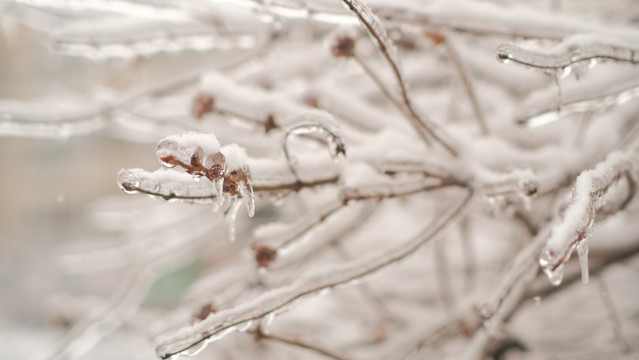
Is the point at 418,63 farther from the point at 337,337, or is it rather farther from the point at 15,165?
the point at 15,165

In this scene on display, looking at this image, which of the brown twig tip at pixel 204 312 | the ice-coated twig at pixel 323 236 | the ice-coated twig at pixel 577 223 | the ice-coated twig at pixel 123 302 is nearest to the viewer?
the ice-coated twig at pixel 577 223

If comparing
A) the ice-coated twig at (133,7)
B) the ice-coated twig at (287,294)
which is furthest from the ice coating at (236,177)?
the ice-coated twig at (133,7)

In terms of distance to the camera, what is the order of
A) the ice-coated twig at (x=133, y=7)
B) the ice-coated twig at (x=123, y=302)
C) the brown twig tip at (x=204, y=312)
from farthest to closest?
1. the ice-coated twig at (x=123, y=302)
2. the ice-coated twig at (x=133, y=7)
3. the brown twig tip at (x=204, y=312)

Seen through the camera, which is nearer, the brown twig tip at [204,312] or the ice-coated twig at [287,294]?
the ice-coated twig at [287,294]

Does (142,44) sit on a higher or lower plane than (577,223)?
higher

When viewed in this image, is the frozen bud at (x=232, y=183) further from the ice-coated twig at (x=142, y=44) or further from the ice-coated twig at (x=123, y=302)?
the ice-coated twig at (x=123, y=302)

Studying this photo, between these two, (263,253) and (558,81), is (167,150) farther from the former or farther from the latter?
(558,81)

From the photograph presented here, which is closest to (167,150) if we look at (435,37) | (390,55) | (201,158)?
(201,158)
